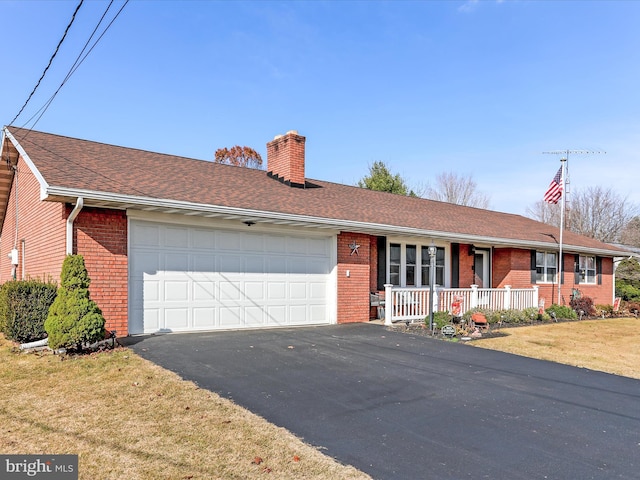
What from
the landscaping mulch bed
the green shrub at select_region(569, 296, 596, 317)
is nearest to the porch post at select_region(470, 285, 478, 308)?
the landscaping mulch bed

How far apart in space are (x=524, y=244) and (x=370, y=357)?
10.8m

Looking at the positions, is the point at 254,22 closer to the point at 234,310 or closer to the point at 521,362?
the point at 234,310

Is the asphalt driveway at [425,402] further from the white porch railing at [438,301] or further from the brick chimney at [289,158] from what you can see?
the brick chimney at [289,158]

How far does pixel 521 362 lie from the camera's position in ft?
27.7

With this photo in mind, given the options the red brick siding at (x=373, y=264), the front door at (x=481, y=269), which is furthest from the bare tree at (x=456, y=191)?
the red brick siding at (x=373, y=264)

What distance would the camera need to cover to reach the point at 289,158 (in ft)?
46.8

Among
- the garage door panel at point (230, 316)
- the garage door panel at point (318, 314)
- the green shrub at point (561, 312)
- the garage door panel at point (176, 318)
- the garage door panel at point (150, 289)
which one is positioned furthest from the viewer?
the green shrub at point (561, 312)

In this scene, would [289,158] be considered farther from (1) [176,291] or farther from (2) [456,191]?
(2) [456,191]

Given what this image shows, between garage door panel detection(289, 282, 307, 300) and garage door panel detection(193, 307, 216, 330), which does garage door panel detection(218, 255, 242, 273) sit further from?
garage door panel detection(289, 282, 307, 300)

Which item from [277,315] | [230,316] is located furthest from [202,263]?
[277,315]

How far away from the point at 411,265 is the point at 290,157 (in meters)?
5.20

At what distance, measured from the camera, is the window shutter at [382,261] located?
13469 mm

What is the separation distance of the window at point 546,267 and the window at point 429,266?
533 centimetres

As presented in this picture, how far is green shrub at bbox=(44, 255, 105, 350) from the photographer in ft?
24.2
